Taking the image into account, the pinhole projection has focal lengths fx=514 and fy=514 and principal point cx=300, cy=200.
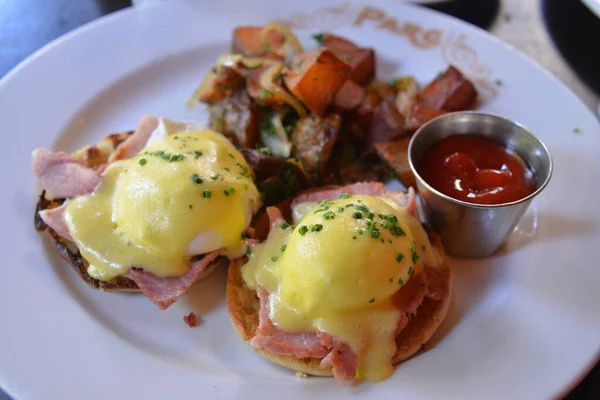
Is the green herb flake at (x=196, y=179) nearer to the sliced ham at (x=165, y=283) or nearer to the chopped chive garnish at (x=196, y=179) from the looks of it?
the chopped chive garnish at (x=196, y=179)

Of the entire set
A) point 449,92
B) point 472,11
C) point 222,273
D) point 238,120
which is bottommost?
point 472,11

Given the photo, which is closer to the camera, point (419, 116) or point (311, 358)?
point (311, 358)

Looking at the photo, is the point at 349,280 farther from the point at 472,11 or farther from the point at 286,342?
the point at 472,11

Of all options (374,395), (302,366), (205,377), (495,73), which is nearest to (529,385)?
(374,395)

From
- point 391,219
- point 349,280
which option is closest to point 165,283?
point 349,280

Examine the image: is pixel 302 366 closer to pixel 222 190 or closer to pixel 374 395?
pixel 374 395

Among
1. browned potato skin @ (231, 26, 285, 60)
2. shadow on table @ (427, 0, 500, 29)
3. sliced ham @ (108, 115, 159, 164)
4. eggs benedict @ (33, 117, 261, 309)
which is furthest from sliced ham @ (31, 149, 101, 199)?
shadow on table @ (427, 0, 500, 29)

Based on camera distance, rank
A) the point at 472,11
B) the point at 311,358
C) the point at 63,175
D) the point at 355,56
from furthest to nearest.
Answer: the point at 472,11, the point at 355,56, the point at 63,175, the point at 311,358
